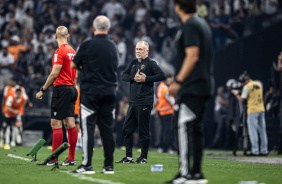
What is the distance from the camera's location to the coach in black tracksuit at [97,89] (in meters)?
7.71

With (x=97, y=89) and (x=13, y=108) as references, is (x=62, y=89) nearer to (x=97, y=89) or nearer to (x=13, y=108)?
(x=97, y=89)

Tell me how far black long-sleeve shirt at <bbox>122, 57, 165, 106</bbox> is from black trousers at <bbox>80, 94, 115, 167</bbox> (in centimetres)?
326

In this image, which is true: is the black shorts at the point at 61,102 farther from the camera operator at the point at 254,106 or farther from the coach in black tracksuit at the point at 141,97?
the camera operator at the point at 254,106

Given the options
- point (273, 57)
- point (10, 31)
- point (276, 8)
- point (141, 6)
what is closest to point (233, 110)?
point (273, 57)

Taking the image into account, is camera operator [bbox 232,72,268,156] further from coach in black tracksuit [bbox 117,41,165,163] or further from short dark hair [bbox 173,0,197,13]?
short dark hair [bbox 173,0,197,13]

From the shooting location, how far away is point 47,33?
78.7ft

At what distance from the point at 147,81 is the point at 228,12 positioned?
12272 mm

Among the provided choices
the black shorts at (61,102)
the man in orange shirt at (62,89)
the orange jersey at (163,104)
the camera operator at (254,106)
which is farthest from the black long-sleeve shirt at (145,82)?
the orange jersey at (163,104)

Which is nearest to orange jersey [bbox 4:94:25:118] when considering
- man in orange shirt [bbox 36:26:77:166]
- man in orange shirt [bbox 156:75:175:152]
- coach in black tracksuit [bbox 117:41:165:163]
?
man in orange shirt [bbox 156:75:175:152]

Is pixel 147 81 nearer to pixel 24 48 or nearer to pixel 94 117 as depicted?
pixel 94 117

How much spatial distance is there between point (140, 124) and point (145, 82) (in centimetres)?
85

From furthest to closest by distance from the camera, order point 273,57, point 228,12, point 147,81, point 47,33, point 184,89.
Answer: point 47,33 → point 228,12 → point 273,57 → point 147,81 → point 184,89

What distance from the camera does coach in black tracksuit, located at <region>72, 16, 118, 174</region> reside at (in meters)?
7.71

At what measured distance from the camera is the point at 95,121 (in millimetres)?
7805
